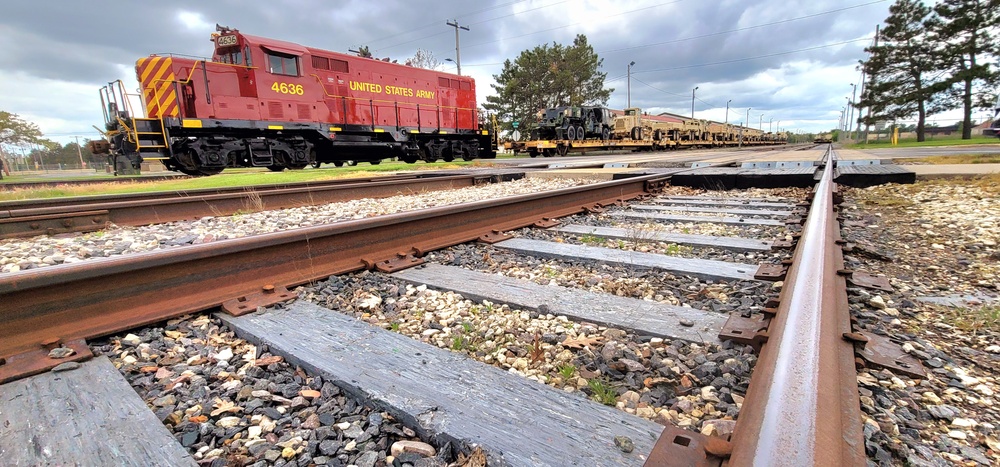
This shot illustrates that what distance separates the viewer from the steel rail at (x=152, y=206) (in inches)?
155

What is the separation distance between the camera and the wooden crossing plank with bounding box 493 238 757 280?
7.48 feet

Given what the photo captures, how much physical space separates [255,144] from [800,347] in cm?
1153

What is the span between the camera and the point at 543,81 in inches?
1638

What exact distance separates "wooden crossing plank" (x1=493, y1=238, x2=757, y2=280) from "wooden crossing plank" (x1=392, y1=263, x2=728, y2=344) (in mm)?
532

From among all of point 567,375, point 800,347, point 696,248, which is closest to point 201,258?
point 567,375

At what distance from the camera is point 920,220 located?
12.0ft

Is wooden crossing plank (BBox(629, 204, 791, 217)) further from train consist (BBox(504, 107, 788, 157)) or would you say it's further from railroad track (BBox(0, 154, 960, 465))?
train consist (BBox(504, 107, 788, 157))

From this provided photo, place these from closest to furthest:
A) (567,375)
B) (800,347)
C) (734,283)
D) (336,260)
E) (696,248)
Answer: (800,347) → (567,375) → (734,283) → (336,260) → (696,248)

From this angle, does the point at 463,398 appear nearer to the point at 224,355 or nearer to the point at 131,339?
the point at 224,355

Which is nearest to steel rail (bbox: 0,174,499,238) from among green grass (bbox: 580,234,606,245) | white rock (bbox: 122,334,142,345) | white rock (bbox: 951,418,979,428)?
white rock (bbox: 122,334,142,345)

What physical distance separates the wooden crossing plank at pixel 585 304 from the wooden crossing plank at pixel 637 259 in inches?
20.9

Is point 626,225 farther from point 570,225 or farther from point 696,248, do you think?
point 696,248

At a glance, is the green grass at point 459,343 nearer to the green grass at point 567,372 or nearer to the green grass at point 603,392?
the green grass at point 567,372

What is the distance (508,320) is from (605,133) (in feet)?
89.5
